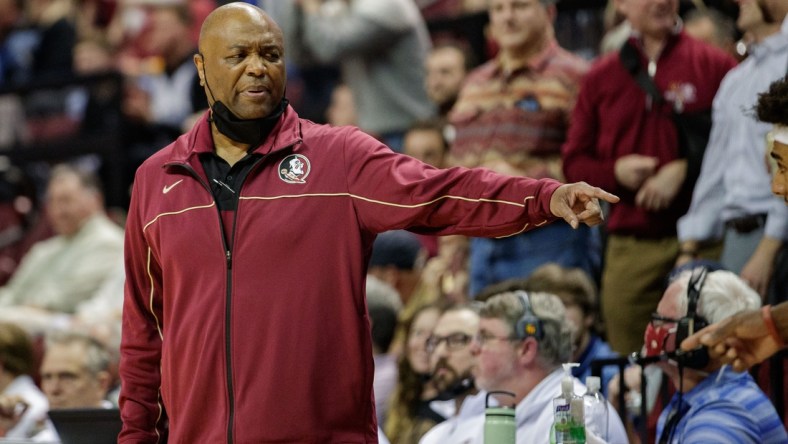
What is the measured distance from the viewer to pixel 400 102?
9156mm

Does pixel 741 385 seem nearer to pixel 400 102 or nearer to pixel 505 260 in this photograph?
pixel 505 260

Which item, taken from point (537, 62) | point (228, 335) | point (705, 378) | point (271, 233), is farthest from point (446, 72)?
point (228, 335)

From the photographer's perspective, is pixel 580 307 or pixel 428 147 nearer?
pixel 580 307

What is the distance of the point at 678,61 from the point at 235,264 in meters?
3.18

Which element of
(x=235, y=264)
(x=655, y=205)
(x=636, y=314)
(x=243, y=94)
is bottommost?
(x=636, y=314)

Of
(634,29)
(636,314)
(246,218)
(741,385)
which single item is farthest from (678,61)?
(246,218)

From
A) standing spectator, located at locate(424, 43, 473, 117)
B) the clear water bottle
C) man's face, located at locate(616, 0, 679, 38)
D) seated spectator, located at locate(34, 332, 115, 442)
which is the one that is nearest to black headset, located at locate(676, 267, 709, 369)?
the clear water bottle

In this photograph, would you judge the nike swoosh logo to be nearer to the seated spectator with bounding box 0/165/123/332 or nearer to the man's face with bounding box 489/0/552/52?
the man's face with bounding box 489/0/552/52

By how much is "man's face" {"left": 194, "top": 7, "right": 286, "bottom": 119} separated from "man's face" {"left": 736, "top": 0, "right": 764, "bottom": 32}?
263 centimetres

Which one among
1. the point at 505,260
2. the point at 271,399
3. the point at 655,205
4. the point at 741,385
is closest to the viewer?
the point at 271,399

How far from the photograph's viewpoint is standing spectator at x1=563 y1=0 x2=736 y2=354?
21.0 feet

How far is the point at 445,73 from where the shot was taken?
8.46 meters

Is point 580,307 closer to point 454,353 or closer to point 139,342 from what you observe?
point 454,353

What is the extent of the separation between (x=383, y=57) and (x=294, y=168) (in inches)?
206
